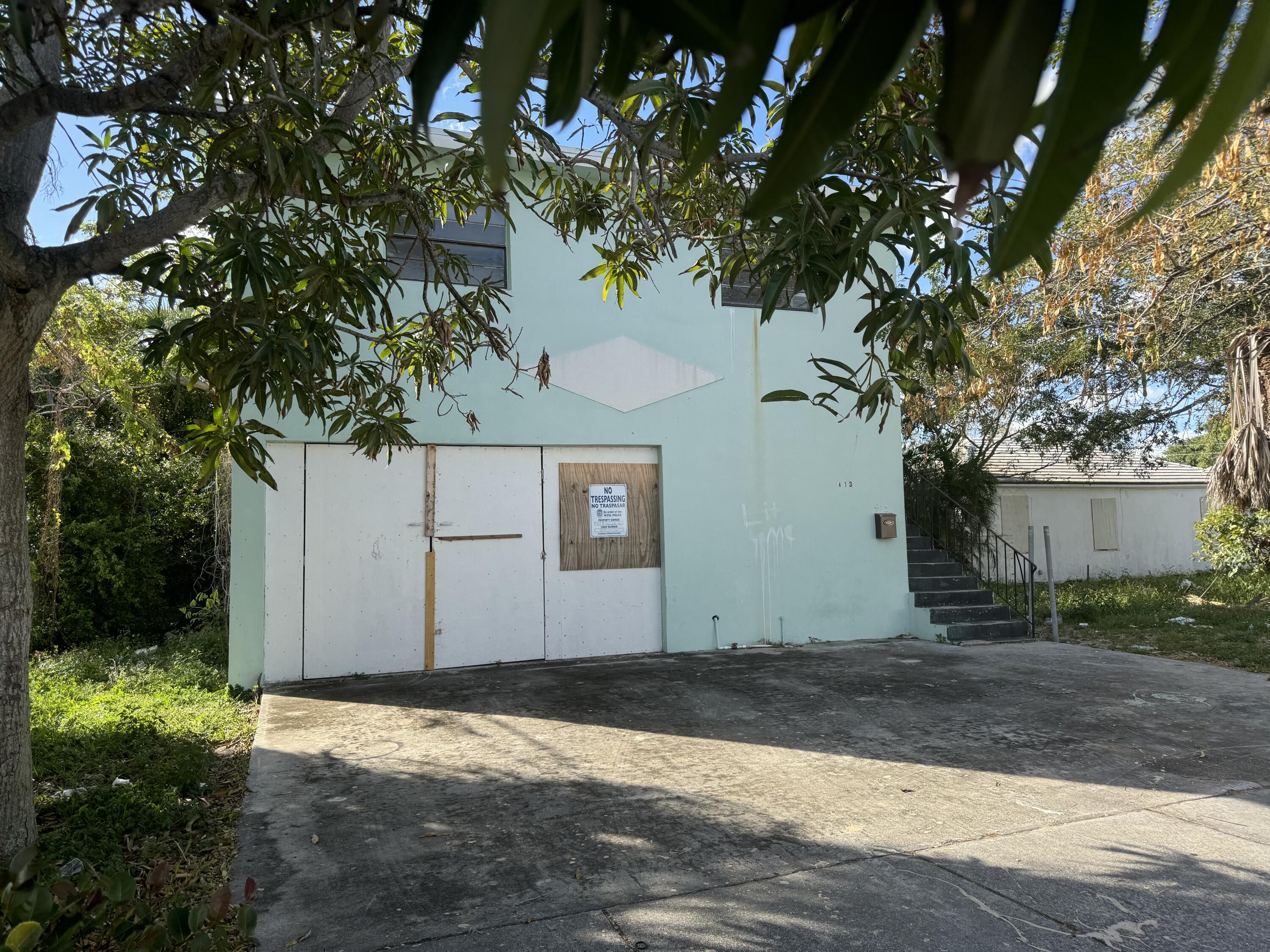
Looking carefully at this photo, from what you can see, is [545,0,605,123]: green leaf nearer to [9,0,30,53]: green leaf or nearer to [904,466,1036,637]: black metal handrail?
[9,0,30,53]: green leaf

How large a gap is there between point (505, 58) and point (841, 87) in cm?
15

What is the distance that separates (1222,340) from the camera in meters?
10.9

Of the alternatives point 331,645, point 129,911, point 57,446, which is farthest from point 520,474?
point 129,911

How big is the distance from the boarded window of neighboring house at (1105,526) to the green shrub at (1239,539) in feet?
18.5

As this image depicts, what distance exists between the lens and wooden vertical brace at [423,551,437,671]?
23.6 feet

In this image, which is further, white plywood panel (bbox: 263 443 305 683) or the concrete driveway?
white plywood panel (bbox: 263 443 305 683)

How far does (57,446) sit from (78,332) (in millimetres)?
1484

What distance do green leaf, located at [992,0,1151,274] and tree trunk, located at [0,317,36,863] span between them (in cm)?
344

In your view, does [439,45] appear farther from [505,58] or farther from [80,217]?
[80,217]

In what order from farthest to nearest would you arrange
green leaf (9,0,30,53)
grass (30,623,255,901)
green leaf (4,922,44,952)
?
grass (30,623,255,901) → green leaf (4,922,44,952) → green leaf (9,0,30,53)

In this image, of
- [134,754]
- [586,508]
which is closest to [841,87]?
[134,754]

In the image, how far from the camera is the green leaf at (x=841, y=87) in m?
0.37

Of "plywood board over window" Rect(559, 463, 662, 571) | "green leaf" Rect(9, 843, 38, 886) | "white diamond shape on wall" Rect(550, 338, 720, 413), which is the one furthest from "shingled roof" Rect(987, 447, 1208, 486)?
"green leaf" Rect(9, 843, 38, 886)

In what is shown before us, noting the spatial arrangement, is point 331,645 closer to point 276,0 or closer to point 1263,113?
point 276,0
